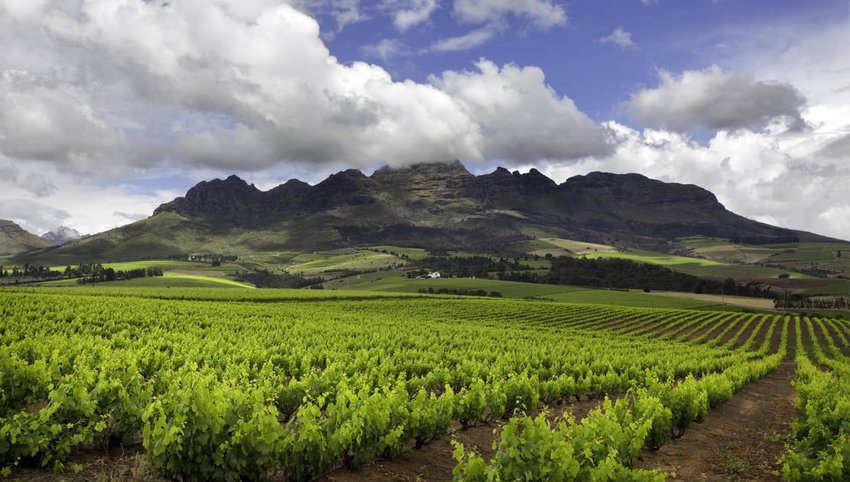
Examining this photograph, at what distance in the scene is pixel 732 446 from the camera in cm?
1909

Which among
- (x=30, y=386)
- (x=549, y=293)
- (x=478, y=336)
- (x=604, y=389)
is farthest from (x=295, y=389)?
(x=549, y=293)

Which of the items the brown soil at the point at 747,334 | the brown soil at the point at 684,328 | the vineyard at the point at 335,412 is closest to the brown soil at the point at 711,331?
the brown soil at the point at 684,328

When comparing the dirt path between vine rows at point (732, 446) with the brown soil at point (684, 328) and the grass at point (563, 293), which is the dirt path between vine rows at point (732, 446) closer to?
the brown soil at point (684, 328)

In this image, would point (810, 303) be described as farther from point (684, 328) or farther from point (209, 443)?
point (209, 443)

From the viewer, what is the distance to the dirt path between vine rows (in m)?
15.5

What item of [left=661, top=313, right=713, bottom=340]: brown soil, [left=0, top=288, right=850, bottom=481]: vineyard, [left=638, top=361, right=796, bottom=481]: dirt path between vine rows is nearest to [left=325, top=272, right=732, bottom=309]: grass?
[left=661, top=313, right=713, bottom=340]: brown soil

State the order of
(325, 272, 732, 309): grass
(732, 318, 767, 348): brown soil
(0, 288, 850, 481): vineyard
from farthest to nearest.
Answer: (325, 272, 732, 309): grass < (732, 318, 767, 348): brown soil < (0, 288, 850, 481): vineyard

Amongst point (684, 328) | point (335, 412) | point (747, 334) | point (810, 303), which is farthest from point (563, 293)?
point (335, 412)

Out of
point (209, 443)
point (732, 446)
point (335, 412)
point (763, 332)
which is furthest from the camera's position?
point (763, 332)

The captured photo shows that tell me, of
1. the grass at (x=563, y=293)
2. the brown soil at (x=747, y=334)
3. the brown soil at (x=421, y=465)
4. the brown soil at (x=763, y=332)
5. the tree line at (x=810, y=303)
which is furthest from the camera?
the tree line at (x=810, y=303)

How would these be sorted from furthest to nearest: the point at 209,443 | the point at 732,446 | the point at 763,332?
the point at 763,332, the point at 732,446, the point at 209,443

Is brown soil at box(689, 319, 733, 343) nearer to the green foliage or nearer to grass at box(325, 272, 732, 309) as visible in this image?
grass at box(325, 272, 732, 309)

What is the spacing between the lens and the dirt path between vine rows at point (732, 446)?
50.8ft

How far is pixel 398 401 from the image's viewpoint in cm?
1471
